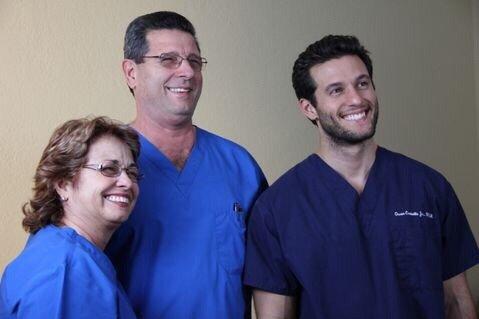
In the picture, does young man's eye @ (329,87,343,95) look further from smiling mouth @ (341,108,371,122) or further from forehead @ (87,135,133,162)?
forehead @ (87,135,133,162)

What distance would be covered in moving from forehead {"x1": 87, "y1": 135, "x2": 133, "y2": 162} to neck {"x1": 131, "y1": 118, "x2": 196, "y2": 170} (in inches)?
9.8

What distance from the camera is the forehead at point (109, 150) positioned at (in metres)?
1.17

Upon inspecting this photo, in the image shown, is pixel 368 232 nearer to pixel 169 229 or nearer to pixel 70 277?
pixel 169 229

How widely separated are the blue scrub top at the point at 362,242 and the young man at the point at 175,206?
3.6 inches

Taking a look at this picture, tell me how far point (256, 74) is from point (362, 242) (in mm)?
1185

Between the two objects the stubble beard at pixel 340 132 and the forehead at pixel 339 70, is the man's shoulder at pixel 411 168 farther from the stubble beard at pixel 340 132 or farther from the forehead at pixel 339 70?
the forehead at pixel 339 70

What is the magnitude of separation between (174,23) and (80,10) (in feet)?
1.83

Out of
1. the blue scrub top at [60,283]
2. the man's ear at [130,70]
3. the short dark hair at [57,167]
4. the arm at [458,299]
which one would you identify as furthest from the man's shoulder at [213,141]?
the arm at [458,299]

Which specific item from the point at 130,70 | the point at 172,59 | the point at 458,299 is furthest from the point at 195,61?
the point at 458,299

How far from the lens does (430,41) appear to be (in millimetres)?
3213

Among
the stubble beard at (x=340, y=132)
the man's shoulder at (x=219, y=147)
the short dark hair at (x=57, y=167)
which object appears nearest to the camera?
the short dark hair at (x=57, y=167)

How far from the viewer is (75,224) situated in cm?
116

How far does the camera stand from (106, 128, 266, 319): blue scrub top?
53.6 inches

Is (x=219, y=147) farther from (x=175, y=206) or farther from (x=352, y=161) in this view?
(x=352, y=161)
